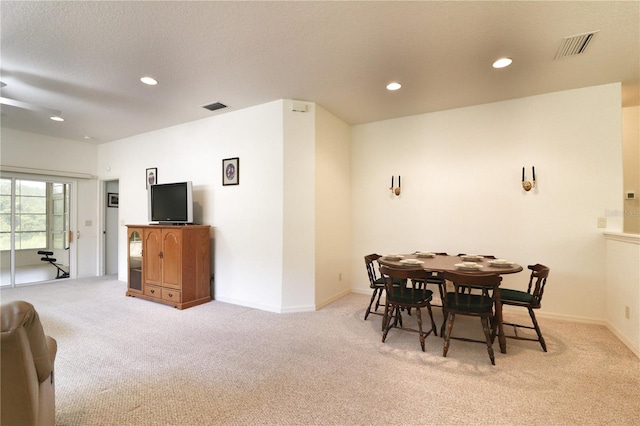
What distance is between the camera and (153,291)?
13.9ft

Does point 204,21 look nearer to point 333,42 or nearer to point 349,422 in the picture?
point 333,42

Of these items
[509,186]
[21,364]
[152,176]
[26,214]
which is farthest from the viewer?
[26,214]

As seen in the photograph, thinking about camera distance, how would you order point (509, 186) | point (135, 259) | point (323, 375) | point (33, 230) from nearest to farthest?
point (323, 375), point (509, 186), point (135, 259), point (33, 230)

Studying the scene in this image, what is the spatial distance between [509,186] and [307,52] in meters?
3.06

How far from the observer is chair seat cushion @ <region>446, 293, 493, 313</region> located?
2.48m

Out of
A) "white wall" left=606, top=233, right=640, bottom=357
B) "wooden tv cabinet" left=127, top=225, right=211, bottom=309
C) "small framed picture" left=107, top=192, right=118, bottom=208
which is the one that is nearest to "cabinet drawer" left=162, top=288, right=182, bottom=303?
"wooden tv cabinet" left=127, top=225, right=211, bottom=309

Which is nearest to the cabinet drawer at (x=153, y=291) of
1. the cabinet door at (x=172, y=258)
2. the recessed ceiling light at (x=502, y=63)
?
the cabinet door at (x=172, y=258)

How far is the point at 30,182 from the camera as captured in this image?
5.43 metres

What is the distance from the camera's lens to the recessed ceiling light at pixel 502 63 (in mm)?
2758

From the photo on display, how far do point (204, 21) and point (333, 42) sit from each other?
1.05m

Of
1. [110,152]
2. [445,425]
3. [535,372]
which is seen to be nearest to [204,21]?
[445,425]

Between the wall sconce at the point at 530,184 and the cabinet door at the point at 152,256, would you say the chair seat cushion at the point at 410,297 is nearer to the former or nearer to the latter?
the wall sconce at the point at 530,184

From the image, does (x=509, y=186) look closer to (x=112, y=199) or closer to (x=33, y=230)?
(x=112, y=199)

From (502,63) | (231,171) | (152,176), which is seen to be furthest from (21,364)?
(152,176)
